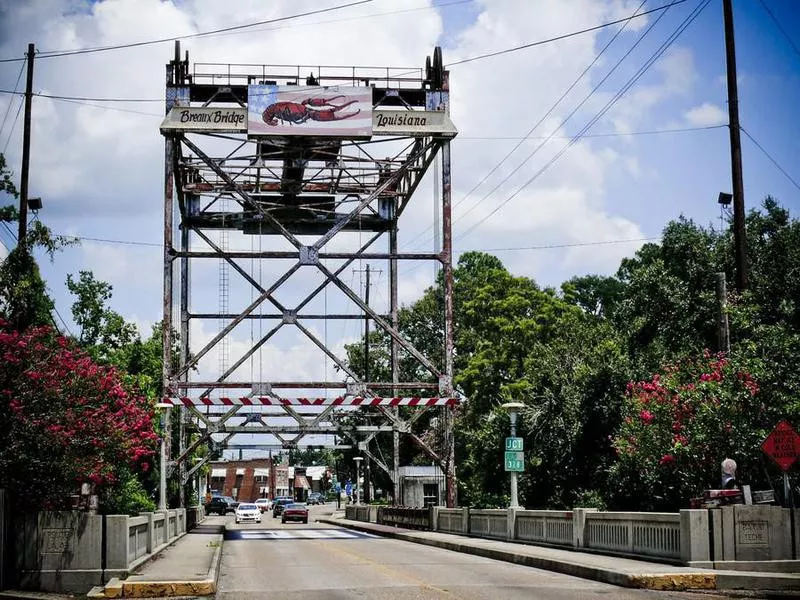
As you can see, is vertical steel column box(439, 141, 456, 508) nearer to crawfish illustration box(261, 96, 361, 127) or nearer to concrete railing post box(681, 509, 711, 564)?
crawfish illustration box(261, 96, 361, 127)

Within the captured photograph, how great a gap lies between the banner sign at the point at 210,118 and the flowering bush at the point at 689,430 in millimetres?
15541

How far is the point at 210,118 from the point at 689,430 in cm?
1948

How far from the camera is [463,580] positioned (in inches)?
733

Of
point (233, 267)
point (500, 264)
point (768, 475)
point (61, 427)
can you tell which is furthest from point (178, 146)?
point (500, 264)

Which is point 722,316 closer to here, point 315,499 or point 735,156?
point 735,156

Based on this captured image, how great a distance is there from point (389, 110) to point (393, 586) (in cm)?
2353

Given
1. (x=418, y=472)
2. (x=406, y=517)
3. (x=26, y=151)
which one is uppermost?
(x=26, y=151)

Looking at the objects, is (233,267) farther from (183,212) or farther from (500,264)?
(500,264)

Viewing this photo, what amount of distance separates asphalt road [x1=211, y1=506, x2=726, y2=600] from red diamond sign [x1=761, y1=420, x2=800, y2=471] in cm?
319

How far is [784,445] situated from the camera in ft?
59.6

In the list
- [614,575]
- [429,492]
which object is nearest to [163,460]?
[614,575]

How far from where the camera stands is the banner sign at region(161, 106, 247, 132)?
122 ft

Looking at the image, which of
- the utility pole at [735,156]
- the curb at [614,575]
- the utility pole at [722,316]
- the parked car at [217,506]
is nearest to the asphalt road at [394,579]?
the curb at [614,575]

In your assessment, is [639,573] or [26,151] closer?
[639,573]
